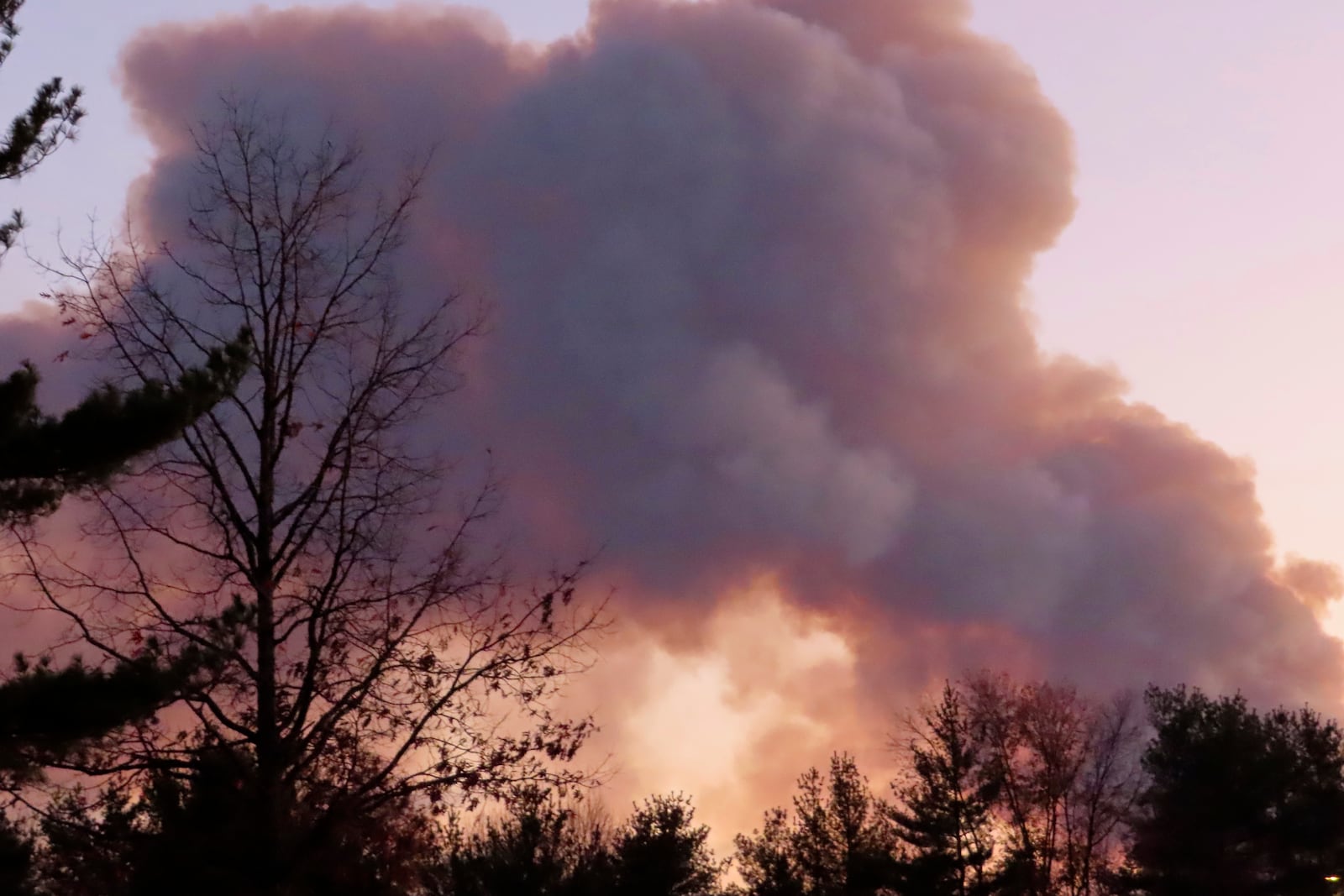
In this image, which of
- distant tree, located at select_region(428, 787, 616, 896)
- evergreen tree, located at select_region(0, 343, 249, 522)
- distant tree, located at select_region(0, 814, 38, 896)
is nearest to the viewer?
evergreen tree, located at select_region(0, 343, 249, 522)

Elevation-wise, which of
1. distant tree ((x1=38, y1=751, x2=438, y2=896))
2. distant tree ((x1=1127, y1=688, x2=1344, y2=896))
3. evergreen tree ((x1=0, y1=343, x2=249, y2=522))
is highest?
distant tree ((x1=1127, y1=688, x2=1344, y2=896))

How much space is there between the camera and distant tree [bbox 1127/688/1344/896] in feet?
149

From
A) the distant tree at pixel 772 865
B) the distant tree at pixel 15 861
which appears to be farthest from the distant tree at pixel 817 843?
the distant tree at pixel 15 861

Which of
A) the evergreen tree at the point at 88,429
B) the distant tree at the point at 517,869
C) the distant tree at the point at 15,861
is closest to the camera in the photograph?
the evergreen tree at the point at 88,429

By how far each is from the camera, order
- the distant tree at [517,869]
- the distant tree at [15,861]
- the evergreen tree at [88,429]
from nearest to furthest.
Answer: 1. the evergreen tree at [88,429]
2. the distant tree at [15,861]
3. the distant tree at [517,869]

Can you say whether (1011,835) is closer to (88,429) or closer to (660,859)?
(660,859)

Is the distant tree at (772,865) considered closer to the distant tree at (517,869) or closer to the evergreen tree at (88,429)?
the distant tree at (517,869)

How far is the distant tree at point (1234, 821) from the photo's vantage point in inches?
1786

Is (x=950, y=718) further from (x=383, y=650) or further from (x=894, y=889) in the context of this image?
(x=383, y=650)

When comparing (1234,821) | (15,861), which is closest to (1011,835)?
(1234,821)

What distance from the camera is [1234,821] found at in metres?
46.1

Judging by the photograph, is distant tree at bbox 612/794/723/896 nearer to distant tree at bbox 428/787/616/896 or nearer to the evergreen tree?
distant tree at bbox 428/787/616/896

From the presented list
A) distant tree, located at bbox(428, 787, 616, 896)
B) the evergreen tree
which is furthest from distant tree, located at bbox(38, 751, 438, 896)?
distant tree, located at bbox(428, 787, 616, 896)

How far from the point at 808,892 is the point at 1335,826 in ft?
68.5
